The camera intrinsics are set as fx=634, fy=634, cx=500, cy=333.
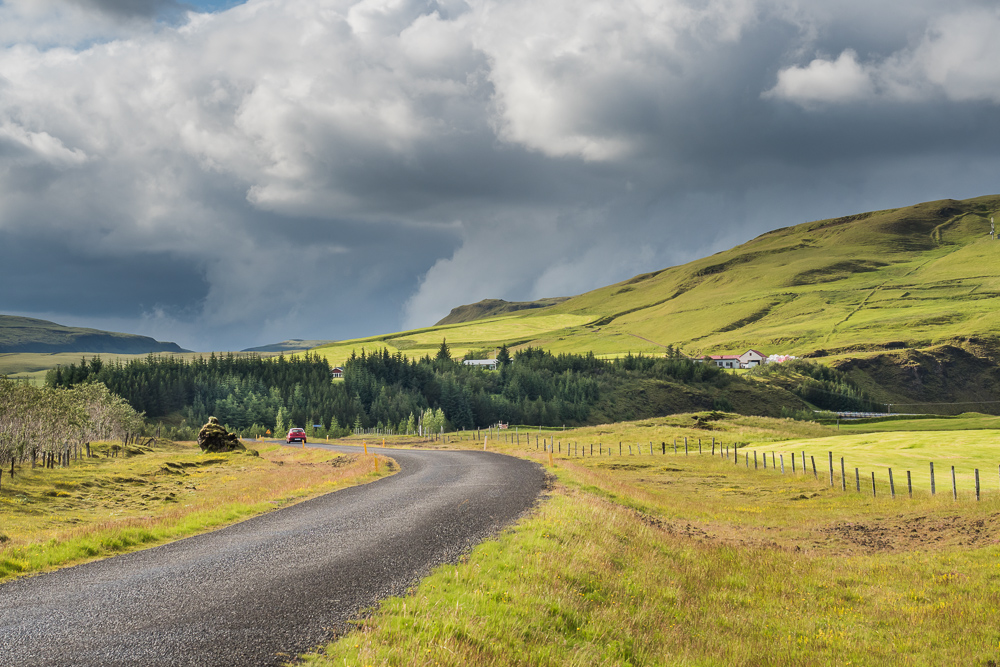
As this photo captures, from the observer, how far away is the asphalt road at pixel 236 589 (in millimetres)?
9711

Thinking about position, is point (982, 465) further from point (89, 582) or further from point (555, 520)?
point (89, 582)

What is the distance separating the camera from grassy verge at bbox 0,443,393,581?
1723cm

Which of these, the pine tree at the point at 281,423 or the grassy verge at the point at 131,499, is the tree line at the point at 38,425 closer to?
the grassy verge at the point at 131,499

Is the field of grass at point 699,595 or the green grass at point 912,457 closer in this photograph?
the field of grass at point 699,595

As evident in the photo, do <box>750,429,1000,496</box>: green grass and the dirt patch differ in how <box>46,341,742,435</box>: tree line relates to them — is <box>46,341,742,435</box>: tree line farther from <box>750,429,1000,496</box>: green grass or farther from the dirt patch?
the dirt patch

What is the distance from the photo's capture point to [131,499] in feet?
113

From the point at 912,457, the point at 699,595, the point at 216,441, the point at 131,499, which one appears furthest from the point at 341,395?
the point at 699,595

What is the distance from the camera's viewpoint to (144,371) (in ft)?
518

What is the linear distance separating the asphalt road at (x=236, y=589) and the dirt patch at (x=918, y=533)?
46.4 feet

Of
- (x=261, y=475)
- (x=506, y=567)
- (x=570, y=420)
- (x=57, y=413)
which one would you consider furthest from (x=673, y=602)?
(x=570, y=420)

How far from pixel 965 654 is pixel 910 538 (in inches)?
487

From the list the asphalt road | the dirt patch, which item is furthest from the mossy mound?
the dirt patch

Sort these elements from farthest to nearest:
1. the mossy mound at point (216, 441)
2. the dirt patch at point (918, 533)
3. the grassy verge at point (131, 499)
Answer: the mossy mound at point (216, 441), the dirt patch at point (918, 533), the grassy verge at point (131, 499)

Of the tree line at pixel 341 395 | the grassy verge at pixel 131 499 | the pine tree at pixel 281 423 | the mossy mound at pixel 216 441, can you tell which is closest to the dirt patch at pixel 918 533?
the grassy verge at pixel 131 499
